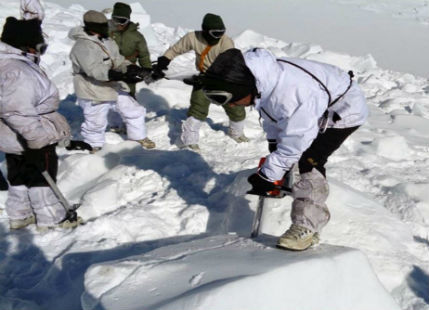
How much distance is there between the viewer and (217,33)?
12.9 ft

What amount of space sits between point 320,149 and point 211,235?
1014 millimetres

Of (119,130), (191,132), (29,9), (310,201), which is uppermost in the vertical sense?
(29,9)

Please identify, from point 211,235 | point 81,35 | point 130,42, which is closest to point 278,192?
point 211,235

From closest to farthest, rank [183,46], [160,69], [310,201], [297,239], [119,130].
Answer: [297,239]
[310,201]
[160,69]
[183,46]
[119,130]

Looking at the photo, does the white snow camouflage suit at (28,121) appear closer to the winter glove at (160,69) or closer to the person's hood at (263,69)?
the winter glove at (160,69)

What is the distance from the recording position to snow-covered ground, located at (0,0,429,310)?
1795mm

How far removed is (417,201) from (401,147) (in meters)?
1.52

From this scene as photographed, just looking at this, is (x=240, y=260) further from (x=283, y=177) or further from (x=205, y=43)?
(x=205, y=43)

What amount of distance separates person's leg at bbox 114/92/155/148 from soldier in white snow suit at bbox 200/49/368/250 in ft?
7.13

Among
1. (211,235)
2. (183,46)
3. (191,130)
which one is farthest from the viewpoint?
(191,130)

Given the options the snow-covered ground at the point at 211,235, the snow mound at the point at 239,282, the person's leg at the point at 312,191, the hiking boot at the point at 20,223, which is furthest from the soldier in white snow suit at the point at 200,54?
the snow mound at the point at 239,282

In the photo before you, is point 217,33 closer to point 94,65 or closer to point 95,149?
point 94,65

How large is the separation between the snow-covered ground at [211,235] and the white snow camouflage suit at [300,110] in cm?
28

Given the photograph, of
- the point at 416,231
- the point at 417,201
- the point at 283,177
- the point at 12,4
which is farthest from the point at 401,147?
the point at 12,4
